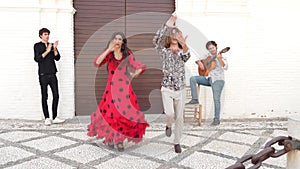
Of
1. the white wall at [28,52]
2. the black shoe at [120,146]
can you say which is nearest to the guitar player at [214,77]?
the black shoe at [120,146]

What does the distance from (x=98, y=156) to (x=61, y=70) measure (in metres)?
2.48

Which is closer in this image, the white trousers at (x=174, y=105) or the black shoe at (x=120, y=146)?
the white trousers at (x=174, y=105)

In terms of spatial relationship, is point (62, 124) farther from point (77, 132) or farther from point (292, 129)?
point (292, 129)

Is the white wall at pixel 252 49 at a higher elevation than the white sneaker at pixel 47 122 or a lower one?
higher

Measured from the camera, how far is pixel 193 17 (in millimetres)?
5723


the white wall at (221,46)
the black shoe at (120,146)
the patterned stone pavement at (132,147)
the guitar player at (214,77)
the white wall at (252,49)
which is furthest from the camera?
the white wall at (252,49)

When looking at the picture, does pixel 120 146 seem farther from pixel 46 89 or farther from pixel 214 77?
pixel 214 77

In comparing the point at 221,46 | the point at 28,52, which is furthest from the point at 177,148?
the point at 28,52

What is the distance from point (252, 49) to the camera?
5.87 meters

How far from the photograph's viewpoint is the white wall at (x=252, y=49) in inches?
225

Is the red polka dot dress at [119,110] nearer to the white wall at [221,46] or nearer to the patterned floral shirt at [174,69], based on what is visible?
the patterned floral shirt at [174,69]

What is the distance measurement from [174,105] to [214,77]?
73.1 inches


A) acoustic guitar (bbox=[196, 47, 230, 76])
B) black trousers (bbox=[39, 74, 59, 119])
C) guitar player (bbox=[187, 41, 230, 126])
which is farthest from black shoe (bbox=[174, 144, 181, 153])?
black trousers (bbox=[39, 74, 59, 119])

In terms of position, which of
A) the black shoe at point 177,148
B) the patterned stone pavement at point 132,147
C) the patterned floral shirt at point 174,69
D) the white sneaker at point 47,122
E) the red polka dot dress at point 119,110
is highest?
the patterned floral shirt at point 174,69
